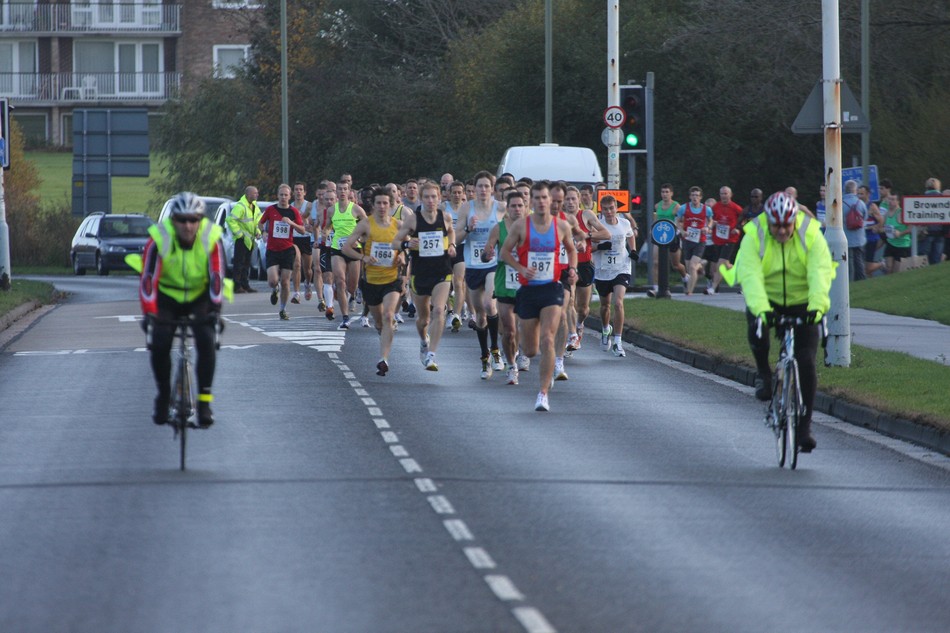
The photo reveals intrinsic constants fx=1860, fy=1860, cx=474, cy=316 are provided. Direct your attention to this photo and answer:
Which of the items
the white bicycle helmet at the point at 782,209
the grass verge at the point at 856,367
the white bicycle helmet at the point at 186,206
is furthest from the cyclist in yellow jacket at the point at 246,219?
the white bicycle helmet at the point at 782,209

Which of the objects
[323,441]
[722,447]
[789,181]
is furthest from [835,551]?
[789,181]

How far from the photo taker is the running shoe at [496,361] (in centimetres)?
1873

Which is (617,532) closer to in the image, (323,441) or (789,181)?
(323,441)

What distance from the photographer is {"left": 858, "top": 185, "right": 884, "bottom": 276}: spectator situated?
31156mm

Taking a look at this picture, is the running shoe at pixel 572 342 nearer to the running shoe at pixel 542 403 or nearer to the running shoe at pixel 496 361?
the running shoe at pixel 496 361

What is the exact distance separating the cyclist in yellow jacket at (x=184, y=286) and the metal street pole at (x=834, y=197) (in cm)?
793

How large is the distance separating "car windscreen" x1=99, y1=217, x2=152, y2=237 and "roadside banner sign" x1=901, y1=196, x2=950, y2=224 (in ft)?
74.1

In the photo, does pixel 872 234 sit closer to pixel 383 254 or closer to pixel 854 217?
pixel 854 217

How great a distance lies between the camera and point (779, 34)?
40.8 m

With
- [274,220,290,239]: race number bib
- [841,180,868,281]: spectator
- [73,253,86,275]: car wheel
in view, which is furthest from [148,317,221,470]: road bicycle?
[73,253,86,275]: car wheel

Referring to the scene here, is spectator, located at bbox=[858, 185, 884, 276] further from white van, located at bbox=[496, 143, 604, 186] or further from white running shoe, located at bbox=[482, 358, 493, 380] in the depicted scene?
white running shoe, located at bbox=[482, 358, 493, 380]

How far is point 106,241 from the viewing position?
4578 cm

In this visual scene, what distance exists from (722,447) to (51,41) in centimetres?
7408

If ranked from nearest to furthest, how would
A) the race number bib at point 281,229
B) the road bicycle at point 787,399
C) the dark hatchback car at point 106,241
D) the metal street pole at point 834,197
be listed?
the road bicycle at point 787,399 < the metal street pole at point 834,197 < the race number bib at point 281,229 < the dark hatchback car at point 106,241
